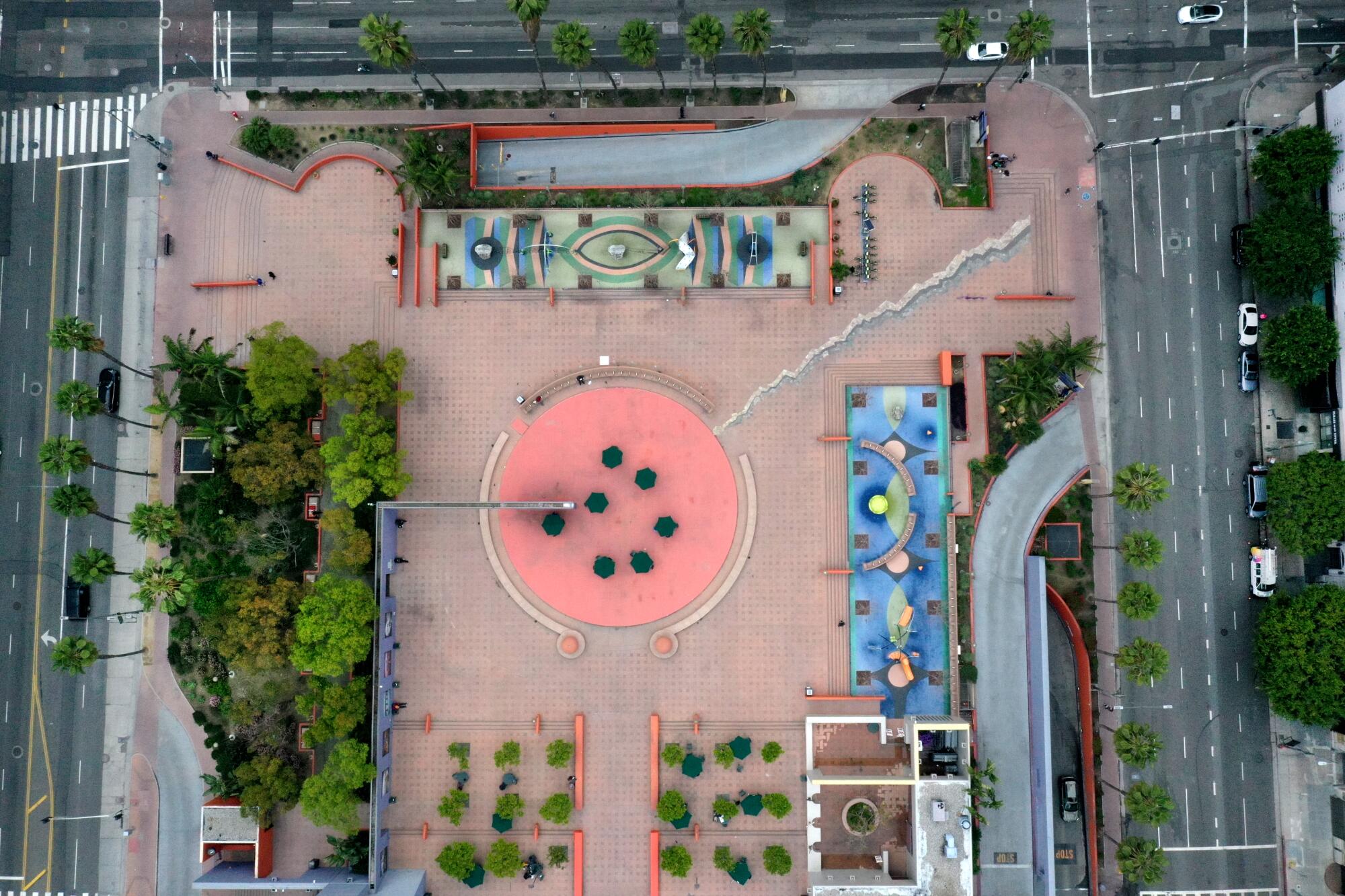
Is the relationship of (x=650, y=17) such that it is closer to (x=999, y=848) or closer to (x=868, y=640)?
(x=868, y=640)

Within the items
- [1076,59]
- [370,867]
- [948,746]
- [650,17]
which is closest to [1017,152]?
[1076,59]

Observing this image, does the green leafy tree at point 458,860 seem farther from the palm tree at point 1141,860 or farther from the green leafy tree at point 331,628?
the palm tree at point 1141,860

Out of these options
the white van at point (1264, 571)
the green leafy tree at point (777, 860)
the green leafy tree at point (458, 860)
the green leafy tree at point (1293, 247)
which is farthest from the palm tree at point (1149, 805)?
the green leafy tree at point (458, 860)

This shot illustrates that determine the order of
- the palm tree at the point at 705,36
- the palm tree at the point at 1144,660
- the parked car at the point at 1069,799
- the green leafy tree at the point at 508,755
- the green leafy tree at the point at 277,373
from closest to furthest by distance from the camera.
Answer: the palm tree at the point at 1144,660, the palm tree at the point at 705,36, the green leafy tree at the point at 277,373, the green leafy tree at the point at 508,755, the parked car at the point at 1069,799

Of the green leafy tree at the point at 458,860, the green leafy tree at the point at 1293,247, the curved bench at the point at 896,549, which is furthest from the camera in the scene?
the curved bench at the point at 896,549

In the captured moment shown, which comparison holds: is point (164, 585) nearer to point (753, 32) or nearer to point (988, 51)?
point (753, 32)

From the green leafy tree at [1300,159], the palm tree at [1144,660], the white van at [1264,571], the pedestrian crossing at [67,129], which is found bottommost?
the palm tree at [1144,660]
